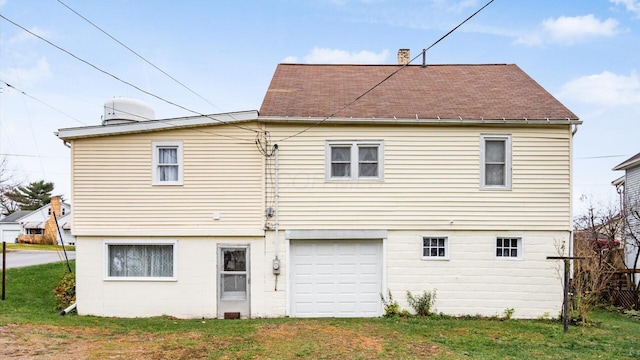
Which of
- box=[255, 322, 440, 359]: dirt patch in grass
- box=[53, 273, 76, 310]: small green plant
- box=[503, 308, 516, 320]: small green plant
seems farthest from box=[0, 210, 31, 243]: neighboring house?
box=[503, 308, 516, 320]: small green plant

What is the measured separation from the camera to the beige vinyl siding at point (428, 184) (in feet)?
32.4

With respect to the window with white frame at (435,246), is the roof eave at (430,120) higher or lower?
higher

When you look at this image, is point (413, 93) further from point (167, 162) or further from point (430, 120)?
point (167, 162)

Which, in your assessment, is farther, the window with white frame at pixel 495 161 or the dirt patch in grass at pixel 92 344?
the window with white frame at pixel 495 161

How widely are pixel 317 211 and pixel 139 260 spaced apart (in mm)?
4405

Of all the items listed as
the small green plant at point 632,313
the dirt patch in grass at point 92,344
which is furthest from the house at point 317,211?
the small green plant at point 632,313

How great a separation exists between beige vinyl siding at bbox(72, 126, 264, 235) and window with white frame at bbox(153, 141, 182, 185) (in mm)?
115

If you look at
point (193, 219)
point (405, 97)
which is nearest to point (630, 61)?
point (405, 97)

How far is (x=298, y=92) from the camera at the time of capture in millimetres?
11523

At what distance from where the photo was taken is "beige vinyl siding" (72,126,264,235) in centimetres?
978

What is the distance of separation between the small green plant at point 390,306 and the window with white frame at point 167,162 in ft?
18.2

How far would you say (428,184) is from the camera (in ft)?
32.5

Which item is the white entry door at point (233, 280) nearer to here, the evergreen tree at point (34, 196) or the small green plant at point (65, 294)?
the small green plant at point (65, 294)

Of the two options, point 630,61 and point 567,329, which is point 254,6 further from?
point 630,61
